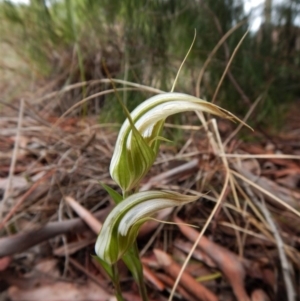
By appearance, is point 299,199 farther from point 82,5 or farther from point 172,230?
point 82,5

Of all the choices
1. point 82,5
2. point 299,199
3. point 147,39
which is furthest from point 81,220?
point 82,5

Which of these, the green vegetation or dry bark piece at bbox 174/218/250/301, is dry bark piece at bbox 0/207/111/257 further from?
the green vegetation

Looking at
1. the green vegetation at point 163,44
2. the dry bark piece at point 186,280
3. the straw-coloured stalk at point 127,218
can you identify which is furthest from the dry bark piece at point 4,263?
the green vegetation at point 163,44

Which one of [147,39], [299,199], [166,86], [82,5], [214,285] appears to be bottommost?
[214,285]

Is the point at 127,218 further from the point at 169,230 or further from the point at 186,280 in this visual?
the point at 169,230

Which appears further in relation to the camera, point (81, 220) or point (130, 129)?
point (81, 220)

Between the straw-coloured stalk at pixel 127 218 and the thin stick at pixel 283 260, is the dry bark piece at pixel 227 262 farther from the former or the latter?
the straw-coloured stalk at pixel 127 218
